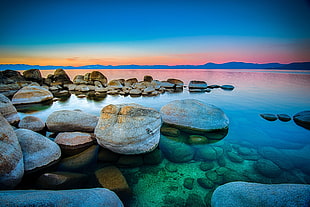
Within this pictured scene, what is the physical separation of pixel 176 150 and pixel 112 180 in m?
3.21

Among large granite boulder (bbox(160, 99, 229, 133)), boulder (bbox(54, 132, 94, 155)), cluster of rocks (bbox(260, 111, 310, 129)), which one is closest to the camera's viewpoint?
boulder (bbox(54, 132, 94, 155))

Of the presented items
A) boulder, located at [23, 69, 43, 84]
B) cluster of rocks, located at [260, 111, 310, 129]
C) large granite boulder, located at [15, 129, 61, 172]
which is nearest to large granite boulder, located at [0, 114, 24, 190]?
large granite boulder, located at [15, 129, 61, 172]

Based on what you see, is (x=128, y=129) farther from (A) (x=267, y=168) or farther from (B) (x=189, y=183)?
(A) (x=267, y=168)

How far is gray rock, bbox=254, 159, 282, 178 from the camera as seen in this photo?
5336 millimetres

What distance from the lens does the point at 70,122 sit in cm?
789

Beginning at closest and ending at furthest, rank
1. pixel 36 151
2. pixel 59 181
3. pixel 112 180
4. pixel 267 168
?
pixel 59 181, pixel 112 180, pixel 36 151, pixel 267 168

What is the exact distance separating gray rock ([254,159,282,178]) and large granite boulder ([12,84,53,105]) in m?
20.7

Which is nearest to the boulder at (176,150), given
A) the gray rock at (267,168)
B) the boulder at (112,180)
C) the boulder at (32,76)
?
the boulder at (112,180)

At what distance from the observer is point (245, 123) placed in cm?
1116

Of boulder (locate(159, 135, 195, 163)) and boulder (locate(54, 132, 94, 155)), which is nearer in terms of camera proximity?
boulder (locate(159, 135, 195, 163))

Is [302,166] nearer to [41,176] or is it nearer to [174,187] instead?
[174,187]

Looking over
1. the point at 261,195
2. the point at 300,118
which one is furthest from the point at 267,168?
the point at 300,118

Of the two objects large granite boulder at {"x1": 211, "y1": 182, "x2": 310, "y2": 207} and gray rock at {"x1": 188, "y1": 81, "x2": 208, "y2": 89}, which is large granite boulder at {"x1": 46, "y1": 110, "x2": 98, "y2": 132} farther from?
gray rock at {"x1": 188, "y1": 81, "x2": 208, "y2": 89}

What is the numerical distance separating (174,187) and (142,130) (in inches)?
96.7
